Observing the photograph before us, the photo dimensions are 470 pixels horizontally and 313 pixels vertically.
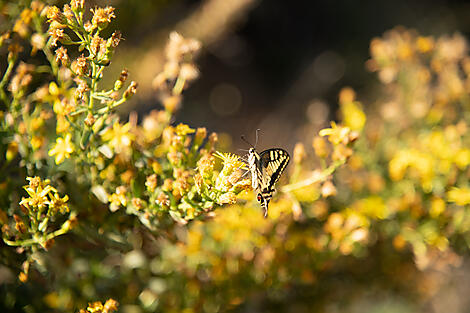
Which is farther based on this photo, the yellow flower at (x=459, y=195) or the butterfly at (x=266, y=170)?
the yellow flower at (x=459, y=195)

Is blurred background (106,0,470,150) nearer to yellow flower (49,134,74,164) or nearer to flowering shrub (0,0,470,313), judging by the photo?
flowering shrub (0,0,470,313)

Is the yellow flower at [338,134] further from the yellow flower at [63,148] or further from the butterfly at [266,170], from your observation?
the yellow flower at [63,148]

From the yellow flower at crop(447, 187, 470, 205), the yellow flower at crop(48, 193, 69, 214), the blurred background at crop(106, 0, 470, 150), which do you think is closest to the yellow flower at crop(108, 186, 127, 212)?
the yellow flower at crop(48, 193, 69, 214)

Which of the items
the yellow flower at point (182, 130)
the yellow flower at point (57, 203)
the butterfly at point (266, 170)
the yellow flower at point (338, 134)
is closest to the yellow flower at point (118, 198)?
the yellow flower at point (57, 203)

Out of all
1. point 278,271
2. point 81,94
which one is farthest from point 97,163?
point 278,271

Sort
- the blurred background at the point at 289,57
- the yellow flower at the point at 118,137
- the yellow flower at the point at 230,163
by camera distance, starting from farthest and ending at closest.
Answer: the blurred background at the point at 289,57 → the yellow flower at the point at 118,137 → the yellow flower at the point at 230,163

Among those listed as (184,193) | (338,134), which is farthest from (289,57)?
(184,193)

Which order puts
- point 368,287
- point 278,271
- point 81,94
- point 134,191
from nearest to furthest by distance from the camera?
point 81,94 < point 134,191 < point 278,271 < point 368,287

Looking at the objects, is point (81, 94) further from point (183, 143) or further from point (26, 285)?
point (26, 285)
